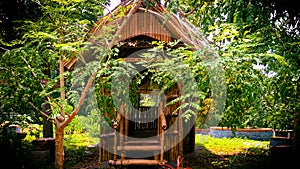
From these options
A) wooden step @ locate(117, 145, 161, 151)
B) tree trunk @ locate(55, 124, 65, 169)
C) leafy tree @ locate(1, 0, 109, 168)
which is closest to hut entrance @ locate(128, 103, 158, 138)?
wooden step @ locate(117, 145, 161, 151)

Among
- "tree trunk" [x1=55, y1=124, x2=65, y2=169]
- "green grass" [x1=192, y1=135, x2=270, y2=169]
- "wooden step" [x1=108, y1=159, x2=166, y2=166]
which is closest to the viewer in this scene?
"tree trunk" [x1=55, y1=124, x2=65, y2=169]

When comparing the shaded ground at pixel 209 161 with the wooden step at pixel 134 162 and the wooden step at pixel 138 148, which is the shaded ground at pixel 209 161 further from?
the wooden step at pixel 138 148

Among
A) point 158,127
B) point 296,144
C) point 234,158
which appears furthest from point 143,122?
point 296,144

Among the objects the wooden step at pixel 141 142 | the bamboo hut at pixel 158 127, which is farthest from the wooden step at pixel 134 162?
the wooden step at pixel 141 142

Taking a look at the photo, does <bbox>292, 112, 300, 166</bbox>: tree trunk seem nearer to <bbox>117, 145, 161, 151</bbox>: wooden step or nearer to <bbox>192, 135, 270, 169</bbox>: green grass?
<bbox>192, 135, 270, 169</bbox>: green grass

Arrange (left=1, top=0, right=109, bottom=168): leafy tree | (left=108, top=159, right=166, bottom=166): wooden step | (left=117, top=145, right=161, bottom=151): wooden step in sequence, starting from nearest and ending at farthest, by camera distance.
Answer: (left=1, top=0, right=109, bottom=168): leafy tree → (left=108, top=159, right=166, bottom=166): wooden step → (left=117, top=145, right=161, bottom=151): wooden step

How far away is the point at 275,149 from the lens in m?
5.01

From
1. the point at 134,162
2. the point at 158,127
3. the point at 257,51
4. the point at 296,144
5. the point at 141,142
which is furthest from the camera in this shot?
the point at 141,142

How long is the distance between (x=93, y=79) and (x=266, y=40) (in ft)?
10.1

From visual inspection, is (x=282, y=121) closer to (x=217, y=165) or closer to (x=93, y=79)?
(x=217, y=165)

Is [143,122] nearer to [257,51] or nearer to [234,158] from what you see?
[234,158]

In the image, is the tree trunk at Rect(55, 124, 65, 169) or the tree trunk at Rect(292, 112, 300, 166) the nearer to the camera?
the tree trunk at Rect(292, 112, 300, 166)

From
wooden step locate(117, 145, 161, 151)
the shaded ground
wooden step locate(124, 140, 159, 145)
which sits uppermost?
wooden step locate(124, 140, 159, 145)

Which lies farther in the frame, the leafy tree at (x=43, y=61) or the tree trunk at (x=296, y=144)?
the leafy tree at (x=43, y=61)
